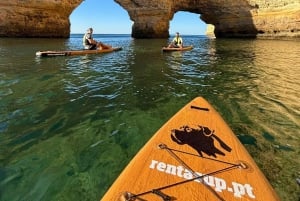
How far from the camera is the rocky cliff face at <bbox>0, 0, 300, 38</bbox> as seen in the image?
3428cm

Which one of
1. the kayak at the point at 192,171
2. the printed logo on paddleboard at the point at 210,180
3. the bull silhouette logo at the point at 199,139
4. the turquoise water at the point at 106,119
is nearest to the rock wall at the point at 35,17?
the turquoise water at the point at 106,119

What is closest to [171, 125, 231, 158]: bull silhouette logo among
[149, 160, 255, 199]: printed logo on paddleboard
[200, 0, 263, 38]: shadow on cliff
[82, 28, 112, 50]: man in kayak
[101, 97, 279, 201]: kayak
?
[101, 97, 279, 201]: kayak

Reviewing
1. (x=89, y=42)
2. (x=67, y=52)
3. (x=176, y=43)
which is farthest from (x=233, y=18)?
(x=67, y=52)

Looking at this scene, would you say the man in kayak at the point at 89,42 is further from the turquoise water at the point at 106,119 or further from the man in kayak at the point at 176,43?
the turquoise water at the point at 106,119

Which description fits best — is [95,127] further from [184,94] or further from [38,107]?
[184,94]

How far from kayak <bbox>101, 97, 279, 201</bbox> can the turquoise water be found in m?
0.86

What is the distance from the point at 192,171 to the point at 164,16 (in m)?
42.6

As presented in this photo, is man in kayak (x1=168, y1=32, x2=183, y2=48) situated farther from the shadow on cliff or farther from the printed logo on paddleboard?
the shadow on cliff

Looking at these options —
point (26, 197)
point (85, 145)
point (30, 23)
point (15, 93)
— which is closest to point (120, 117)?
point (85, 145)

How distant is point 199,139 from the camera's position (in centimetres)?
402

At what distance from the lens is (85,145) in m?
5.04

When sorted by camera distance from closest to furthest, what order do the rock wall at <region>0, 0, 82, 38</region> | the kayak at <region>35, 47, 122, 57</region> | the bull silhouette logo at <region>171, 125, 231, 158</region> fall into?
the bull silhouette logo at <region>171, 125, 231, 158</region> < the kayak at <region>35, 47, 122, 57</region> < the rock wall at <region>0, 0, 82, 38</region>

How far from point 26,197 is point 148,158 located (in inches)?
71.3

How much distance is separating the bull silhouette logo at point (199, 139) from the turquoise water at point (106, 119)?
101 cm
